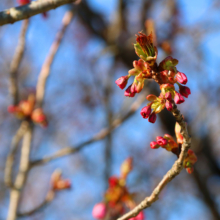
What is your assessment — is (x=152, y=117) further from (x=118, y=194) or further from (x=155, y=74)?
(x=118, y=194)

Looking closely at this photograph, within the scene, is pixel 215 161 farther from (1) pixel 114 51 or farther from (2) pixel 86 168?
(2) pixel 86 168

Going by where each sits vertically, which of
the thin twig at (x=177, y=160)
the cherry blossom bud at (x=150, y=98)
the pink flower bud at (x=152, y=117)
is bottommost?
the thin twig at (x=177, y=160)

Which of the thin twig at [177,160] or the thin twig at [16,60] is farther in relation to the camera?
the thin twig at [16,60]

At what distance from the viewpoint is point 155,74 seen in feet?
3.03

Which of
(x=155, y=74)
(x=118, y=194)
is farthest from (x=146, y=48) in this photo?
(x=118, y=194)

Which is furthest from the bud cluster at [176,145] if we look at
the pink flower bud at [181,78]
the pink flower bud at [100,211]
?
the pink flower bud at [100,211]

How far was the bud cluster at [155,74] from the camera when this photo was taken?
89 cm

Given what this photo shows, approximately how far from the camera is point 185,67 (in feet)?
15.8

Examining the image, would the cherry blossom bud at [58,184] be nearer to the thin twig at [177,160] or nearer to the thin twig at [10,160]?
the thin twig at [10,160]

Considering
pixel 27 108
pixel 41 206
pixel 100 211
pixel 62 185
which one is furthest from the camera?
pixel 27 108

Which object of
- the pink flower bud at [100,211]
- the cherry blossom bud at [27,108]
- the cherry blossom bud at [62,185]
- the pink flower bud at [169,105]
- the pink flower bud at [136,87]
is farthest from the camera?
the cherry blossom bud at [27,108]

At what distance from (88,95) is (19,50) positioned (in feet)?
10.6

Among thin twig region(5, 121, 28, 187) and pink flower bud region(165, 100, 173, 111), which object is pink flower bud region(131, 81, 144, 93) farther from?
thin twig region(5, 121, 28, 187)

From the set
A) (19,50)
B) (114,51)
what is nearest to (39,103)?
(19,50)
